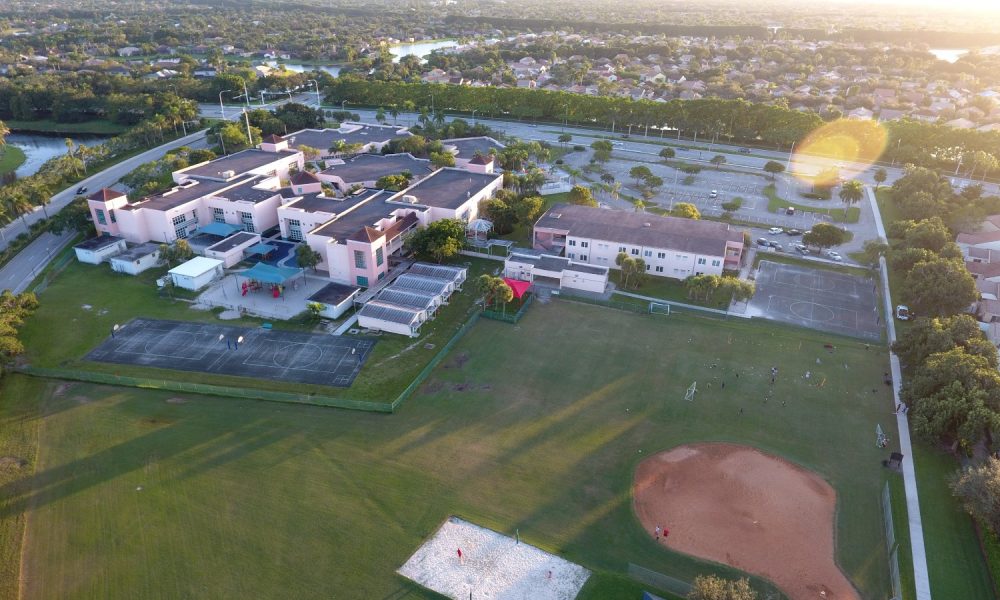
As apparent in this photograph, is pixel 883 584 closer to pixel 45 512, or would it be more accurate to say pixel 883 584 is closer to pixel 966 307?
pixel 966 307

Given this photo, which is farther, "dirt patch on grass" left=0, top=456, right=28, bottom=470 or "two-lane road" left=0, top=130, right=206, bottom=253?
"two-lane road" left=0, top=130, right=206, bottom=253

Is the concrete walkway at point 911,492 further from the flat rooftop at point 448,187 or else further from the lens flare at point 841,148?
the lens flare at point 841,148

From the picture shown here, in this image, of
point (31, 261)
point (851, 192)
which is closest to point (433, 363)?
point (31, 261)

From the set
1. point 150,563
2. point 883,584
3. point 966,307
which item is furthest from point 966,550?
point 150,563

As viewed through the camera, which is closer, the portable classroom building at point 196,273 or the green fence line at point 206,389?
the green fence line at point 206,389

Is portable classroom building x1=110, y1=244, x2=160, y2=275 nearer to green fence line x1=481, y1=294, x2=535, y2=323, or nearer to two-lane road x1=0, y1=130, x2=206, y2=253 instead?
two-lane road x1=0, y1=130, x2=206, y2=253

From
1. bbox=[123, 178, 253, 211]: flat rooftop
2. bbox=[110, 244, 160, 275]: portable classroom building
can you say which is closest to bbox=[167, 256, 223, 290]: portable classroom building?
bbox=[110, 244, 160, 275]: portable classroom building

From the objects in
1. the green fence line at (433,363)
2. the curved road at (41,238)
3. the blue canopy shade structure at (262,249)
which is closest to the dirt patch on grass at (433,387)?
the green fence line at (433,363)
